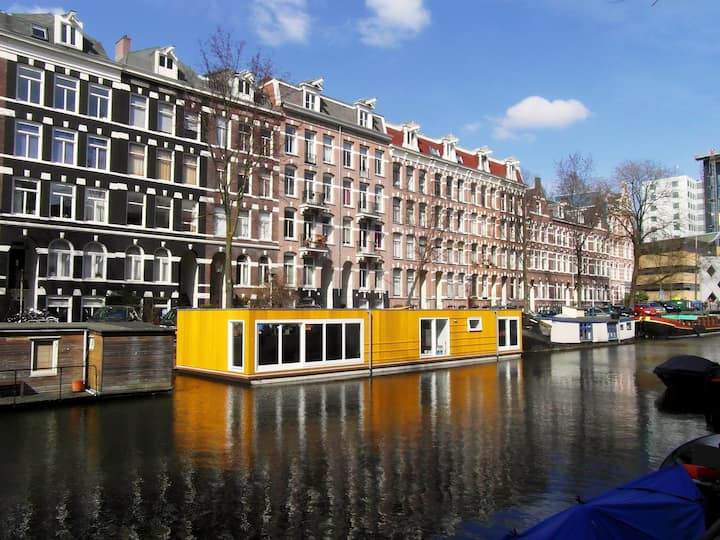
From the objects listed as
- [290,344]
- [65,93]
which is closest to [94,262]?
[65,93]

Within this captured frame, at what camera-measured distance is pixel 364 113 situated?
5325cm

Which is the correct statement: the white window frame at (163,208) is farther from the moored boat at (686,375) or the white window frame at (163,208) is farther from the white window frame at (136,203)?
the moored boat at (686,375)

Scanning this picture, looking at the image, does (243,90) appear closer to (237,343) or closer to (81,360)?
(237,343)

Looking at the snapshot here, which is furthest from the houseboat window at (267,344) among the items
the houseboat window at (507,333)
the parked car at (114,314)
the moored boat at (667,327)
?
the moored boat at (667,327)

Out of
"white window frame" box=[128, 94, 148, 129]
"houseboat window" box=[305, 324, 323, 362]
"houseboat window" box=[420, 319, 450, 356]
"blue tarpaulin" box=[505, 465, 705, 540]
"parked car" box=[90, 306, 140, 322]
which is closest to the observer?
"blue tarpaulin" box=[505, 465, 705, 540]

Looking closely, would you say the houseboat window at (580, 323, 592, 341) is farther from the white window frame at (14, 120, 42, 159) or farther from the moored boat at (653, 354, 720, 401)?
the white window frame at (14, 120, 42, 159)

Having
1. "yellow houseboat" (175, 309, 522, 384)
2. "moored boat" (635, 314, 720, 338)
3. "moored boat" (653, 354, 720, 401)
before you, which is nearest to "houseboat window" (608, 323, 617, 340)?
"moored boat" (635, 314, 720, 338)

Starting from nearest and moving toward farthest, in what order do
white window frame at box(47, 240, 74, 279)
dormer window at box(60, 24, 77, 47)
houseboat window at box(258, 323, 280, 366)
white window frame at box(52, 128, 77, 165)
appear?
houseboat window at box(258, 323, 280, 366) < white window frame at box(47, 240, 74, 279) < white window frame at box(52, 128, 77, 165) < dormer window at box(60, 24, 77, 47)

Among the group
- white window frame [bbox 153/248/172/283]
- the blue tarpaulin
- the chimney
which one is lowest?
the blue tarpaulin

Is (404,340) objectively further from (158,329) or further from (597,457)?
(597,457)

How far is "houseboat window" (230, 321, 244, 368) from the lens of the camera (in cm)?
2120

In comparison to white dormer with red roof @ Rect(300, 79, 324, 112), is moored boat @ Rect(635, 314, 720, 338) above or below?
below

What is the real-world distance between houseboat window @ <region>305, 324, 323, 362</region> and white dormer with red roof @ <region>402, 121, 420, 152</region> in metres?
37.8

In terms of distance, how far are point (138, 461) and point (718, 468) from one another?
9.65 m
